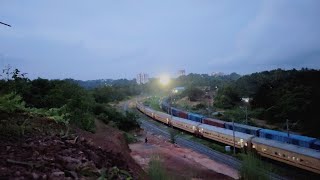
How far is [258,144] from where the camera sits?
37281 millimetres

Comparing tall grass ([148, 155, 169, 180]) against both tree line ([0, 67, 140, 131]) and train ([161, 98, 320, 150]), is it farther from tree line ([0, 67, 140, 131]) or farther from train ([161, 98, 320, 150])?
train ([161, 98, 320, 150])

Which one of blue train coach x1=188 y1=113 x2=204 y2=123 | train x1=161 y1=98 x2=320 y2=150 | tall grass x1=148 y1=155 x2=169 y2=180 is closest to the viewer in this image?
tall grass x1=148 y1=155 x2=169 y2=180

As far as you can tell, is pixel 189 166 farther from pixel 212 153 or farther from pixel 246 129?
pixel 246 129

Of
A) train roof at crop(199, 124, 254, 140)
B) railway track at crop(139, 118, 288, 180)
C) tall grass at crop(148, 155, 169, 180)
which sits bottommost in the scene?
railway track at crop(139, 118, 288, 180)

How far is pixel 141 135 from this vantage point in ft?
181

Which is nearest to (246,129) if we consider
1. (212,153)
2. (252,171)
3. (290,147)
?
(212,153)

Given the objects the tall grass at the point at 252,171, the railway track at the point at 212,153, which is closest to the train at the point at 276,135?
the railway track at the point at 212,153

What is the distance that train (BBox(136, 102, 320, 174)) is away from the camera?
97.7 ft

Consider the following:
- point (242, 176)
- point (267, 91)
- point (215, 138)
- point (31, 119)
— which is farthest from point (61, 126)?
point (267, 91)

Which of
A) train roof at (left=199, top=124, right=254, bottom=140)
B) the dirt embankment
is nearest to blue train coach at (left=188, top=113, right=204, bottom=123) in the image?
train roof at (left=199, top=124, right=254, bottom=140)

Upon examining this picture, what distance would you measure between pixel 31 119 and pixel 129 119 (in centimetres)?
4555

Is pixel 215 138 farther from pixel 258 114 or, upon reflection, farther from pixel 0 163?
pixel 0 163

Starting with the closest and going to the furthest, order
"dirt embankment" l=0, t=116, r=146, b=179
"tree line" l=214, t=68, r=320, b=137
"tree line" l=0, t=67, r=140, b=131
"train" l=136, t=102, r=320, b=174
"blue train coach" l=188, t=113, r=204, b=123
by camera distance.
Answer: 1. "dirt embankment" l=0, t=116, r=146, b=179
2. "tree line" l=0, t=67, r=140, b=131
3. "train" l=136, t=102, r=320, b=174
4. "blue train coach" l=188, t=113, r=204, b=123
5. "tree line" l=214, t=68, r=320, b=137

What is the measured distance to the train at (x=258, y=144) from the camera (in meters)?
29.8
